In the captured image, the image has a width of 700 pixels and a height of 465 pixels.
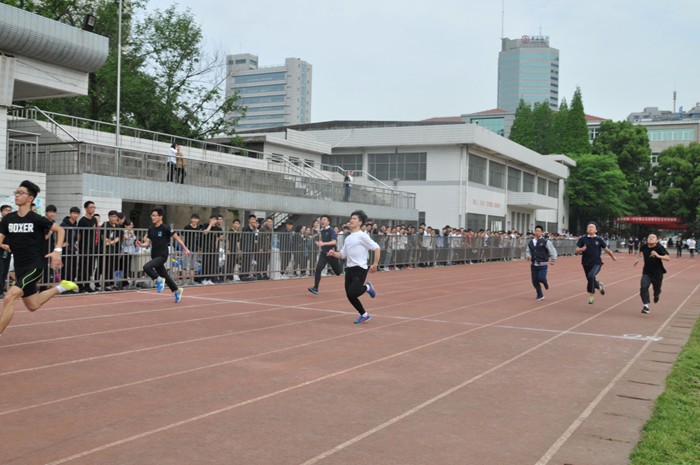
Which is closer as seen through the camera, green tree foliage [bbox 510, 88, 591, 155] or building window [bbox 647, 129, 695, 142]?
green tree foliage [bbox 510, 88, 591, 155]

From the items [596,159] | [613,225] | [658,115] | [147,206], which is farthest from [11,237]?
[658,115]

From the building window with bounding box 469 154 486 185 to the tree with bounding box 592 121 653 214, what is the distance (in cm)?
3451

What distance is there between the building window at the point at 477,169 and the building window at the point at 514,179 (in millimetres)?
7168

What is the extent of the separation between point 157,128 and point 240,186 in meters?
14.4

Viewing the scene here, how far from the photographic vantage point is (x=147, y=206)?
27.2 meters

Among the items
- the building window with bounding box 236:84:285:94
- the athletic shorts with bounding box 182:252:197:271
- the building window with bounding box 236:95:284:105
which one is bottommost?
the athletic shorts with bounding box 182:252:197:271

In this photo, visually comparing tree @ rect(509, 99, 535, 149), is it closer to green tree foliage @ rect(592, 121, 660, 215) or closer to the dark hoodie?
green tree foliage @ rect(592, 121, 660, 215)

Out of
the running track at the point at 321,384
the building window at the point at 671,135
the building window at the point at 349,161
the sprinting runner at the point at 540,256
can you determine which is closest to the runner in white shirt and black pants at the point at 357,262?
the running track at the point at 321,384

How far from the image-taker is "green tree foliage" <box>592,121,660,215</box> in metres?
80.3

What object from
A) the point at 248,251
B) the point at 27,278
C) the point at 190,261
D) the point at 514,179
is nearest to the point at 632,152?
the point at 514,179

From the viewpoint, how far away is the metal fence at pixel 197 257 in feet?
49.3

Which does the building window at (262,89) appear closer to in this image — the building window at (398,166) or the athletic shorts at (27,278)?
the building window at (398,166)

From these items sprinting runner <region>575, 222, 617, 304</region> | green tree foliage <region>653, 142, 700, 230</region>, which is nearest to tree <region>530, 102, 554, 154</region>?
green tree foliage <region>653, 142, 700, 230</region>

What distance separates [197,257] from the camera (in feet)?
58.9
